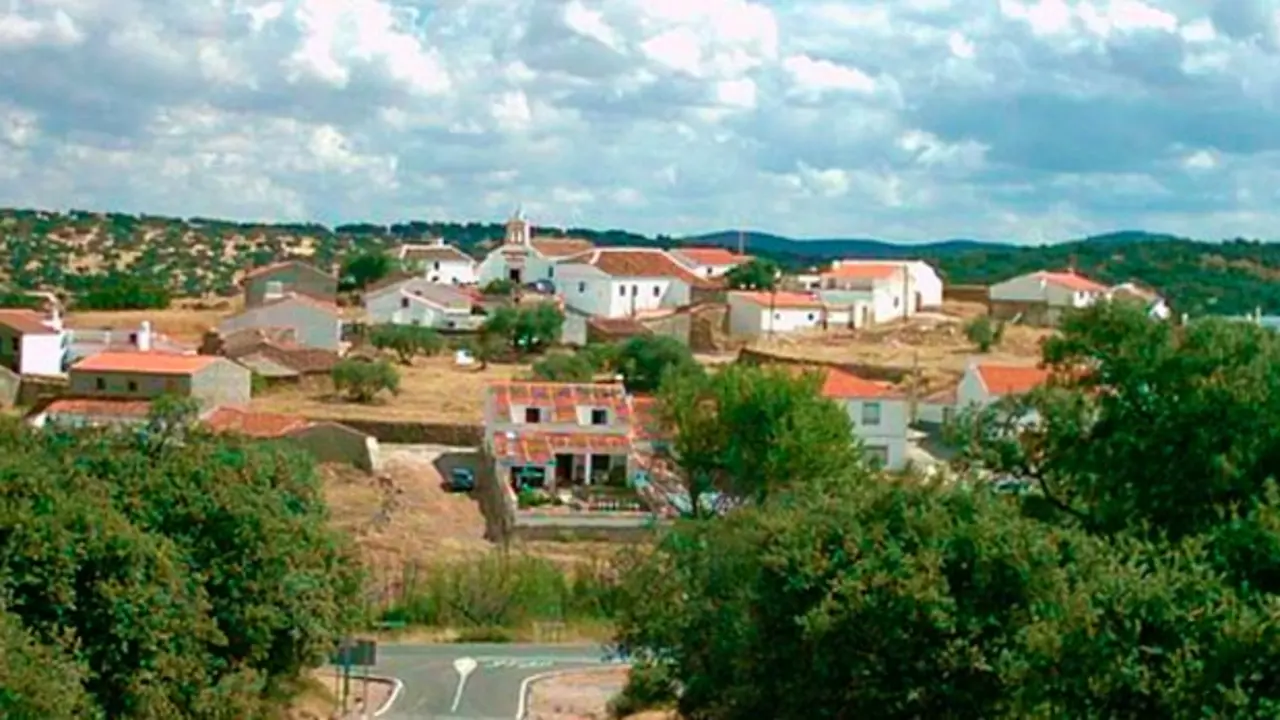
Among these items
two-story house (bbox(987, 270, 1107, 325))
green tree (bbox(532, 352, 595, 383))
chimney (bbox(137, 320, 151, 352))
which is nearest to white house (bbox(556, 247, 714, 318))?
two-story house (bbox(987, 270, 1107, 325))

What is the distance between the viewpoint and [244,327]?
3393 inches

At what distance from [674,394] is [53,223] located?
14534 centimetres

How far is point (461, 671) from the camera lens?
37875mm

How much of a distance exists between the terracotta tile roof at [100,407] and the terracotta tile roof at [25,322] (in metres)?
12.1

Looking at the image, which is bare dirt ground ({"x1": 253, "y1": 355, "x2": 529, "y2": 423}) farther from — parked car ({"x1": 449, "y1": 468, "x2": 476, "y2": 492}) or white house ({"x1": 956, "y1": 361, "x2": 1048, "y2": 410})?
white house ({"x1": 956, "y1": 361, "x2": 1048, "y2": 410})

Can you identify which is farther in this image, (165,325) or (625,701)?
(165,325)

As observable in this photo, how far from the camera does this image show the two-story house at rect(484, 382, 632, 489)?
2371 inches

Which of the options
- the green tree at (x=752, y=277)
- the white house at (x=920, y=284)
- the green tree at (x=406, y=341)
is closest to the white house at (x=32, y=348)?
the green tree at (x=406, y=341)

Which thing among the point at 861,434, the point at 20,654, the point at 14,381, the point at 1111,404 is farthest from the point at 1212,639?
the point at 14,381

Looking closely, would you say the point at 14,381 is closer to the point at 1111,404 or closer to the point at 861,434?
the point at 861,434

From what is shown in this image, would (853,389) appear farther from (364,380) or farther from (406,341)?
(406,341)

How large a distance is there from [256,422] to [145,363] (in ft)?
29.9

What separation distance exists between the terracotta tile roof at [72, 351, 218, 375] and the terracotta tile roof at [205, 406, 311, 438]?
10.9 feet

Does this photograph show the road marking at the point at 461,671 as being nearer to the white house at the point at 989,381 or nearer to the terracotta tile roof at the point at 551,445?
the terracotta tile roof at the point at 551,445
